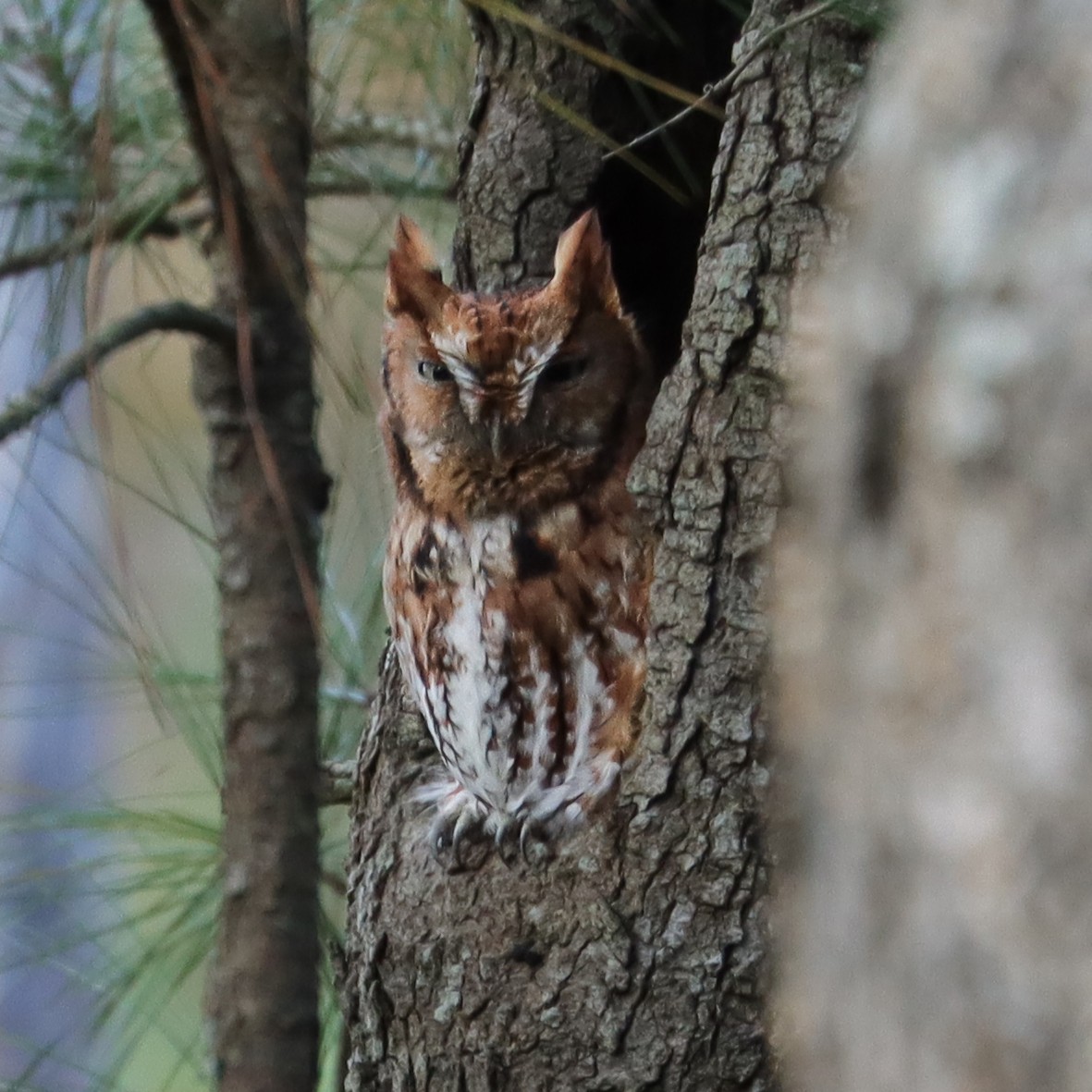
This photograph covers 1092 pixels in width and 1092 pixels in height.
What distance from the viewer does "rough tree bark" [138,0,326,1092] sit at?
166 centimetres

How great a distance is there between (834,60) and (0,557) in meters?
1.02

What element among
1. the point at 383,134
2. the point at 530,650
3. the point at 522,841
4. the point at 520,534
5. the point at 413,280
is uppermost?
the point at 383,134

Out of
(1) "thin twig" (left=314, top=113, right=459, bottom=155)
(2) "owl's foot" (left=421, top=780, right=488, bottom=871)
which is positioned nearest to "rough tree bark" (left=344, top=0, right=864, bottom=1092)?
(2) "owl's foot" (left=421, top=780, right=488, bottom=871)

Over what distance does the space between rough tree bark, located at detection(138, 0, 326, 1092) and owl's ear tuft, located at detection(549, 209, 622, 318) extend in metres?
0.30

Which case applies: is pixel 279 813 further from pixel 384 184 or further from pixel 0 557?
pixel 384 184

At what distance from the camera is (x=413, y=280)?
5.75 feet

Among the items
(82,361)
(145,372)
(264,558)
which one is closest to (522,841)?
(264,558)

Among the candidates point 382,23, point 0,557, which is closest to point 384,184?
point 382,23

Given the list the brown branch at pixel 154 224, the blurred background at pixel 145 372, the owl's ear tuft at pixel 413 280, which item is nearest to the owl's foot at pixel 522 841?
the blurred background at pixel 145 372

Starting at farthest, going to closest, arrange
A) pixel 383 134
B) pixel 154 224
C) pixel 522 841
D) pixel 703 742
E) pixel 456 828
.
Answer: pixel 383 134, pixel 154 224, pixel 456 828, pixel 522 841, pixel 703 742

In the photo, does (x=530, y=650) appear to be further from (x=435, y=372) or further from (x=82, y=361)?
(x=82, y=361)

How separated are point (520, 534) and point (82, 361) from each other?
0.56 meters

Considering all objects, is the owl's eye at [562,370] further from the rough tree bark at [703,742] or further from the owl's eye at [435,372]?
the rough tree bark at [703,742]

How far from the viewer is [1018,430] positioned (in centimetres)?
39
